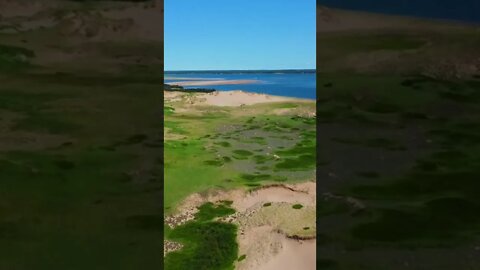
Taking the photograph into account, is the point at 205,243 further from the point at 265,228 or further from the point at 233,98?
the point at 233,98

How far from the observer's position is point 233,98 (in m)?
5.85

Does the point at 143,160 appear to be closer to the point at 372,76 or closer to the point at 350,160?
the point at 350,160

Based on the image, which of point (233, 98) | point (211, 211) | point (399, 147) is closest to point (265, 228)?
point (211, 211)

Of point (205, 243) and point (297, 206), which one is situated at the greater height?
point (297, 206)

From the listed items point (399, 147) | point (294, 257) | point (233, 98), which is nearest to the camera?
point (399, 147)

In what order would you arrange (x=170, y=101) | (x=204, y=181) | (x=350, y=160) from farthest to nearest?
(x=170, y=101), (x=204, y=181), (x=350, y=160)

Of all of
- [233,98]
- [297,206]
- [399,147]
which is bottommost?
[297,206]

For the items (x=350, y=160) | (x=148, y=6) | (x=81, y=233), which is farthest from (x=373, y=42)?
(x=81, y=233)

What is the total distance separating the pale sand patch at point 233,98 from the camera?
5.70 meters

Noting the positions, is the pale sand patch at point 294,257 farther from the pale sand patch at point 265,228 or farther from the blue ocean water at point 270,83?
the blue ocean water at point 270,83

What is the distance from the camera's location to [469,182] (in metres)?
2.29

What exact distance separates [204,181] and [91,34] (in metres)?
1.94

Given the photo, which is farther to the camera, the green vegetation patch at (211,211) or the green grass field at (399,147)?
the green vegetation patch at (211,211)

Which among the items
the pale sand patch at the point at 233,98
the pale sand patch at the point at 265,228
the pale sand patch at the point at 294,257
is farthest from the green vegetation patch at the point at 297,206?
the pale sand patch at the point at 233,98
